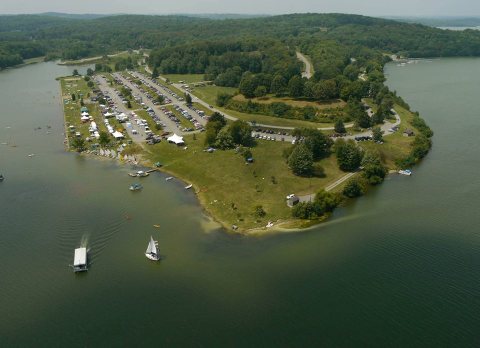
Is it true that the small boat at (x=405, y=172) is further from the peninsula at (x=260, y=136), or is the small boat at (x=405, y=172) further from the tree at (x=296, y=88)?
the tree at (x=296, y=88)

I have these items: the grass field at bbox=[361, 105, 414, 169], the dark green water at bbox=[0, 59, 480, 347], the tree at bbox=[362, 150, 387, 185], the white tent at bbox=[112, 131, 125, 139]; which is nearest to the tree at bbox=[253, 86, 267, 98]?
the grass field at bbox=[361, 105, 414, 169]

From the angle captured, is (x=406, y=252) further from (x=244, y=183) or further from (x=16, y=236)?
(x=16, y=236)

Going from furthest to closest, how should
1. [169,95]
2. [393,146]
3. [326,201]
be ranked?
[169,95] → [393,146] → [326,201]

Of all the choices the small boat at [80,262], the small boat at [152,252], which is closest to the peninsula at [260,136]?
the small boat at [152,252]

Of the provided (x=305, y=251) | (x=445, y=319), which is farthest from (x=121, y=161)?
(x=445, y=319)

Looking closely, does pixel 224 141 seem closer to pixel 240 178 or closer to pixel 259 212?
pixel 240 178

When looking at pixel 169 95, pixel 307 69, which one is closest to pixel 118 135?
pixel 169 95
